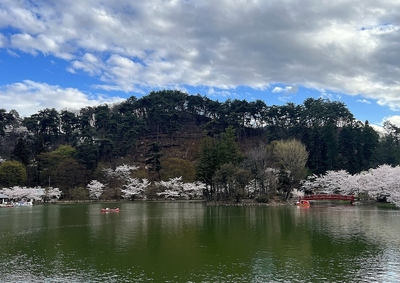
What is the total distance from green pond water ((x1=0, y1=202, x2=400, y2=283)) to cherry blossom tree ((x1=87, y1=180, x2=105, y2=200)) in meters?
37.4

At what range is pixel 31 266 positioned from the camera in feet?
53.4

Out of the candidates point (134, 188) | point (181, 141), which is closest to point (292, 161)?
point (134, 188)

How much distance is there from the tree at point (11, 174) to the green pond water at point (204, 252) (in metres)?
41.8

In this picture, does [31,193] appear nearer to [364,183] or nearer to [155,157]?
[155,157]

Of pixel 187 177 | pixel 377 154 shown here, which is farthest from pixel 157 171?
pixel 377 154

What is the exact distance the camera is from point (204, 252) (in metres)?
18.7

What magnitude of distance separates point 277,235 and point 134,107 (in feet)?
257

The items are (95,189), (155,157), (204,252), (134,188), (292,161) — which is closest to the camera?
(204,252)

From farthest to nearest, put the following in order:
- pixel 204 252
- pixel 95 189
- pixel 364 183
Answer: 1. pixel 95 189
2. pixel 364 183
3. pixel 204 252

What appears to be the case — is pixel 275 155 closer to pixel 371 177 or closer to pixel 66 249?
pixel 371 177

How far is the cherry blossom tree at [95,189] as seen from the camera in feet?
218

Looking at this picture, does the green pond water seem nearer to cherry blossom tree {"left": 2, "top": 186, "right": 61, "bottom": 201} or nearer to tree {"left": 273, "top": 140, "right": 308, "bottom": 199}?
tree {"left": 273, "top": 140, "right": 308, "bottom": 199}

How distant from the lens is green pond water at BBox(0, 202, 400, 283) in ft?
47.6

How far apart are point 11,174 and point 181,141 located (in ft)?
139
